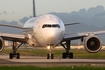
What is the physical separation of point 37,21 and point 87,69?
18.5 m

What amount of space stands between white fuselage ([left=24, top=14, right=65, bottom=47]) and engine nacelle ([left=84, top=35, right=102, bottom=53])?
2534 mm

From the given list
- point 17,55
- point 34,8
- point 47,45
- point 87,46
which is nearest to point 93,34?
point 87,46

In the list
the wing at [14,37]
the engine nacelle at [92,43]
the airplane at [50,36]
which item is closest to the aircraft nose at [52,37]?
the airplane at [50,36]

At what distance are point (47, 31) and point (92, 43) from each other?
4765 mm

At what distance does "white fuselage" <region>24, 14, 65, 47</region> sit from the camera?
36219 millimetres

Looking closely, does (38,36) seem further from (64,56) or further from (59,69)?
(59,69)

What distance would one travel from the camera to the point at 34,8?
5450 cm

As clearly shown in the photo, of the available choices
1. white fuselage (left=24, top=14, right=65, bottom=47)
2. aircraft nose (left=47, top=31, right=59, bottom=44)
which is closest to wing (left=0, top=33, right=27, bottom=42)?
white fuselage (left=24, top=14, right=65, bottom=47)

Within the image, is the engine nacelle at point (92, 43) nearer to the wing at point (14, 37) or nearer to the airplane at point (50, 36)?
the airplane at point (50, 36)

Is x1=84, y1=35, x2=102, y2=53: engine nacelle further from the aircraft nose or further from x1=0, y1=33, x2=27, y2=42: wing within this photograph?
x1=0, y1=33, x2=27, y2=42: wing

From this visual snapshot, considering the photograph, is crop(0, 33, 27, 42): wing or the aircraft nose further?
crop(0, 33, 27, 42): wing

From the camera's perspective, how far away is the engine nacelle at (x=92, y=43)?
37594mm

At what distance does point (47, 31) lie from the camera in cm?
3666

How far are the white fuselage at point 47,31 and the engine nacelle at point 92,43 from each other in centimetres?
253
